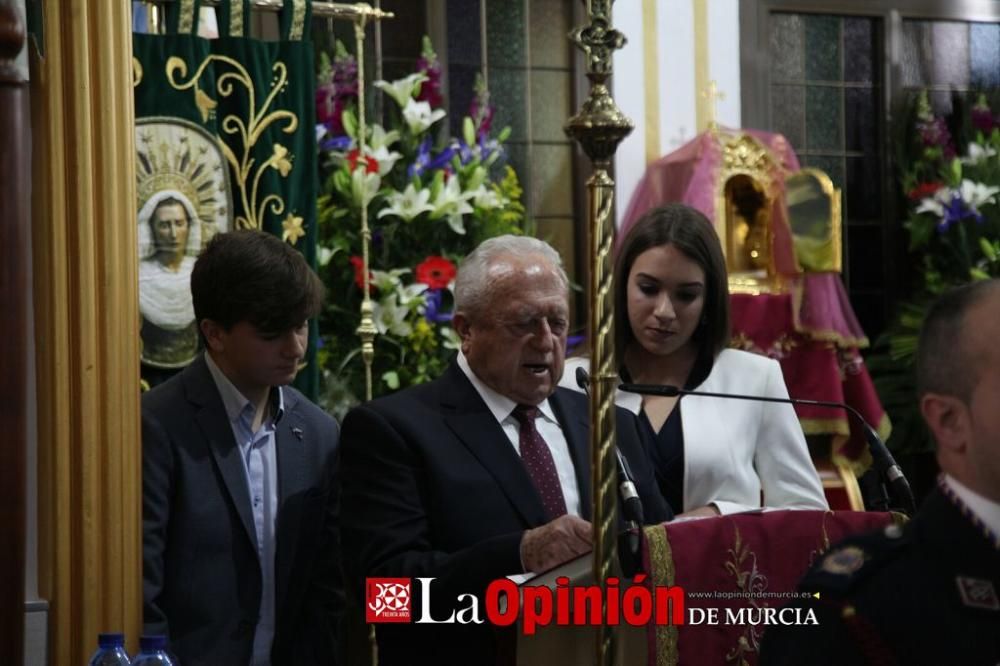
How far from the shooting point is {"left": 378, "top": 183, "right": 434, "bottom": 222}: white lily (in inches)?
190

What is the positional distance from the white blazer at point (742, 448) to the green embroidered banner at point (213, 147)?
1008 millimetres

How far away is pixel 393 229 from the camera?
16.0 ft

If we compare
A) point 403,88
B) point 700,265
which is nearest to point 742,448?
point 700,265

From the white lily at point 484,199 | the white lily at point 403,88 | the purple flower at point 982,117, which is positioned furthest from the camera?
the purple flower at point 982,117

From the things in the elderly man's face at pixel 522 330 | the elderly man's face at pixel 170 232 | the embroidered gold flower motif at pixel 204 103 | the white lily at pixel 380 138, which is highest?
the white lily at pixel 380 138

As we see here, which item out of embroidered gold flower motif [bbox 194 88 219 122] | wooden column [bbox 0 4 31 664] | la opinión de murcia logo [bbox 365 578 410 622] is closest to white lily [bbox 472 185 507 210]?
embroidered gold flower motif [bbox 194 88 219 122]

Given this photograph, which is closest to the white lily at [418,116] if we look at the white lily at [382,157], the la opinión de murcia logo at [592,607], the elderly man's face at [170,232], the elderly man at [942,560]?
the white lily at [382,157]

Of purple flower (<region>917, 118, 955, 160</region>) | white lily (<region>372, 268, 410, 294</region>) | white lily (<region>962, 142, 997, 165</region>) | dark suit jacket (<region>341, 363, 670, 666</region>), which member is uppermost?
purple flower (<region>917, 118, 955, 160</region>)

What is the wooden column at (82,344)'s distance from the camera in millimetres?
2658

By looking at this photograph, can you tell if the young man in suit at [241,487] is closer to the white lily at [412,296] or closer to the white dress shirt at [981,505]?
the white dress shirt at [981,505]

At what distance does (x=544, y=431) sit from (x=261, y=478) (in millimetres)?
555

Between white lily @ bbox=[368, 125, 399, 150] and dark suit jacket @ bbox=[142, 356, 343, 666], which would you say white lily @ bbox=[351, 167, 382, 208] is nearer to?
white lily @ bbox=[368, 125, 399, 150]

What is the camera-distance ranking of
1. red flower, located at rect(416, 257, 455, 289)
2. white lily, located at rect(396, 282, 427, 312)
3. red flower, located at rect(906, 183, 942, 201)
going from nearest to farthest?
white lily, located at rect(396, 282, 427, 312) < red flower, located at rect(416, 257, 455, 289) < red flower, located at rect(906, 183, 942, 201)

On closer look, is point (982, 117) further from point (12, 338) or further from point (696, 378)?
point (12, 338)
